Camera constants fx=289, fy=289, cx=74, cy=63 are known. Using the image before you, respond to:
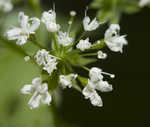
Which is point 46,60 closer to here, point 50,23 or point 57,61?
point 57,61

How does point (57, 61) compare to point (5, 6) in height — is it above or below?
below

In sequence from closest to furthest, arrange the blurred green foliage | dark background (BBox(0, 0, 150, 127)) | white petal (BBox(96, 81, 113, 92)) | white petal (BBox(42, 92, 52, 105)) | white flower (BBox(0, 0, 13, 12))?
white petal (BBox(42, 92, 52, 105)), white petal (BBox(96, 81, 113, 92)), the blurred green foliage, white flower (BBox(0, 0, 13, 12)), dark background (BBox(0, 0, 150, 127))

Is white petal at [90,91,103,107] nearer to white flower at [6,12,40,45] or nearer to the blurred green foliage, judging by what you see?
white flower at [6,12,40,45]

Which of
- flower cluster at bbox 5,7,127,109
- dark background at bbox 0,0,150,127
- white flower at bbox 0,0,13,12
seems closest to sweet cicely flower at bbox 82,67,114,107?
flower cluster at bbox 5,7,127,109

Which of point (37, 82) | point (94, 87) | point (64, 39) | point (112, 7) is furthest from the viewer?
point (112, 7)

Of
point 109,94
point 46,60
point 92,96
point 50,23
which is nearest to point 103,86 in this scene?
point 92,96

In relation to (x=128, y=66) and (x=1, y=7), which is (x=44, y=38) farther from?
(x=128, y=66)

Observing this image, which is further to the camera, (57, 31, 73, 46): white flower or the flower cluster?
(57, 31, 73, 46): white flower
